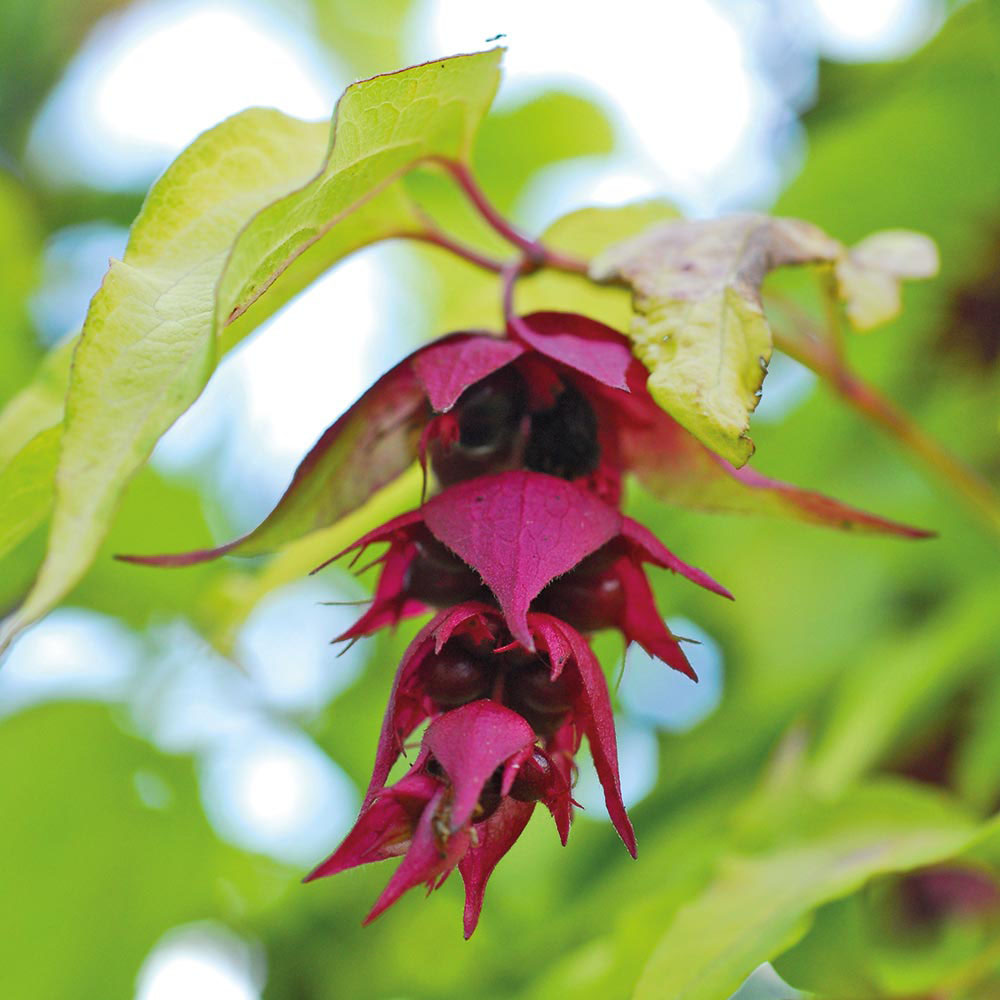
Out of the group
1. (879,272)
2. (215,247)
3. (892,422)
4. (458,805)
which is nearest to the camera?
(458,805)

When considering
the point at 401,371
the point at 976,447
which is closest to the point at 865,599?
the point at 976,447

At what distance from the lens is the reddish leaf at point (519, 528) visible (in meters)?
0.39

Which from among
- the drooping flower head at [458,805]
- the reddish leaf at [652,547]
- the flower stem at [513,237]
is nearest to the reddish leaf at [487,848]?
the drooping flower head at [458,805]

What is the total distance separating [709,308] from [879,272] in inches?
6.1

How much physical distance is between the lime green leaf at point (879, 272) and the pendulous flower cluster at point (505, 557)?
0.10m

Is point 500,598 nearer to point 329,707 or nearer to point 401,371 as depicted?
point 401,371

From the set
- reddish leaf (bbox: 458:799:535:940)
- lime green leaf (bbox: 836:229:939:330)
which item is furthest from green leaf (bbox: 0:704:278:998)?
lime green leaf (bbox: 836:229:939:330)

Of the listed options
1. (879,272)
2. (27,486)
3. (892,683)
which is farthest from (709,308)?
(892,683)

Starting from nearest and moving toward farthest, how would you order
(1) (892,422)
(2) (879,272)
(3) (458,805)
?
(3) (458,805) → (2) (879,272) → (1) (892,422)

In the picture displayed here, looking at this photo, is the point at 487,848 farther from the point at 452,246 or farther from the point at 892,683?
the point at 892,683

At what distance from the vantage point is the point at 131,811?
0.86 metres

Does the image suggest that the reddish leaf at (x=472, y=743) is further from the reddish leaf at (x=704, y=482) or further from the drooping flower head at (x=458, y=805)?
the reddish leaf at (x=704, y=482)

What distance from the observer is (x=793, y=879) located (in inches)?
22.5

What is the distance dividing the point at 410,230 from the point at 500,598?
257 millimetres
